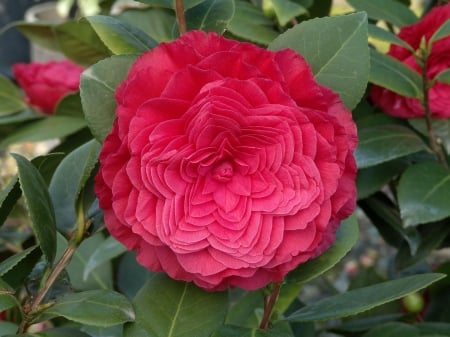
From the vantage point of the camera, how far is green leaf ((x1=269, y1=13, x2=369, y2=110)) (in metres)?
0.66

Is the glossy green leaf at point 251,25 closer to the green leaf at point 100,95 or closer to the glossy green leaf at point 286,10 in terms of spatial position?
the glossy green leaf at point 286,10

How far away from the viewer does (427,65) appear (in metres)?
0.87

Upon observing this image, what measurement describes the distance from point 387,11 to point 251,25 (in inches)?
6.4

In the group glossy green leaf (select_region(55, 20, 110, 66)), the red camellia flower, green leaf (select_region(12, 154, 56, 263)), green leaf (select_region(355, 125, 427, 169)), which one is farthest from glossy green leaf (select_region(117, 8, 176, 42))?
green leaf (select_region(12, 154, 56, 263))

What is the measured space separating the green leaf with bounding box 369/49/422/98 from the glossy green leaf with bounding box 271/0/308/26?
10 cm

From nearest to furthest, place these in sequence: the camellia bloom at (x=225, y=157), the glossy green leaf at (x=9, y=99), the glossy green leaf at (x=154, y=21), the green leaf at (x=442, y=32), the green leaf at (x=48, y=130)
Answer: the camellia bloom at (x=225, y=157) → the green leaf at (x=442, y=32) → the glossy green leaf at (x=154, y=21) → the green leaf at (x=48, y=130) → the glossy green leaf at (x=9, y=99)

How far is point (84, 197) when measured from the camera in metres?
0.69

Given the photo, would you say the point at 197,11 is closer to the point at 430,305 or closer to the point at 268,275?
the point at 268,275

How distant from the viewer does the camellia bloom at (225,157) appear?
576mm

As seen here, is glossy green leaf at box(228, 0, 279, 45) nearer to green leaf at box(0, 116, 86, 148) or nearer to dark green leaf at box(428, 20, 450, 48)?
dark green leaf at box(428, 20, 450, 48)

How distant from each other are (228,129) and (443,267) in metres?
0.53

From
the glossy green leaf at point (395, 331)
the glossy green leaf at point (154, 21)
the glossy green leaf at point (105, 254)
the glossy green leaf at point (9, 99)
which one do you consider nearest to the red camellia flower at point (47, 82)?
the glossy green leaf at point (9, 99)

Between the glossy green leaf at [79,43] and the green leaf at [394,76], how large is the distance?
1.48ft

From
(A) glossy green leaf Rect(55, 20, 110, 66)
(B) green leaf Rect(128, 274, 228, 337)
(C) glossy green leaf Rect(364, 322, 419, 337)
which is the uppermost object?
(B) green leaf Rect(128, 274, 228, 337)
